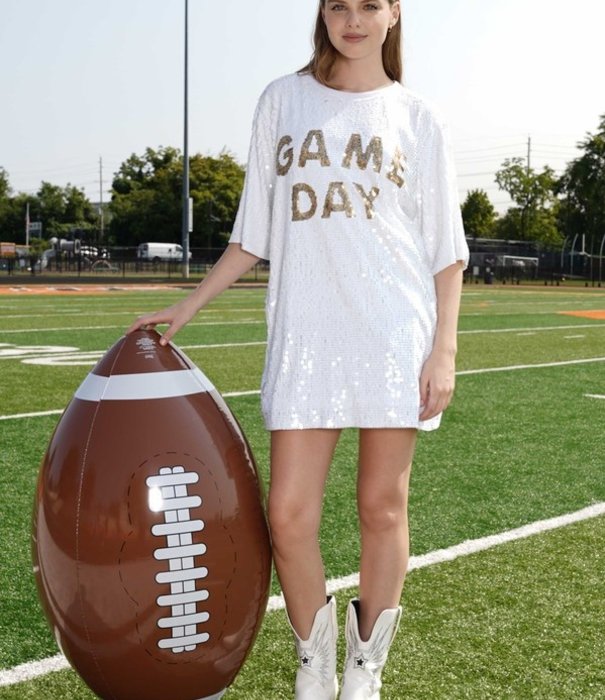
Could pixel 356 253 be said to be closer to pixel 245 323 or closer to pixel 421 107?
pixel 421 107

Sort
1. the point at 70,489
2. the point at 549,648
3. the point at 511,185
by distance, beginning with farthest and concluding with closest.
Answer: the point at 511,185 < the point at 549,648 < the point at 70,489

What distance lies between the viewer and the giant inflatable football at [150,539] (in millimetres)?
2350

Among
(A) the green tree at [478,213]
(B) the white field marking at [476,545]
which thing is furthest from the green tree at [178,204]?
(B) the white field marking at [476,545]

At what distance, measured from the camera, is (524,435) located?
21.4 ft

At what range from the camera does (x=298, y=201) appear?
2.48 m

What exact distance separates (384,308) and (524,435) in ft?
14.0

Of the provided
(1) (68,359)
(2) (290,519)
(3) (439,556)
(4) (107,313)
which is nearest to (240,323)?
(4) (107,313)

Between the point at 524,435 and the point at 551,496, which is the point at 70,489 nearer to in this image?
the point at 551,496

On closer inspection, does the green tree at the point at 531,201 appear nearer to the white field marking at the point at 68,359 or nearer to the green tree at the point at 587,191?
the green tree at the point at 587,191

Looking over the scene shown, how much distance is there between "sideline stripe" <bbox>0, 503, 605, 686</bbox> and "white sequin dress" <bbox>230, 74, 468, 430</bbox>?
1.01m

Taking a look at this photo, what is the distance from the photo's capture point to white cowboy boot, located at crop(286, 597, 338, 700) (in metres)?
2.60

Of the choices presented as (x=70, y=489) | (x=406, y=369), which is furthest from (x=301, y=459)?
(x=70, y=489)

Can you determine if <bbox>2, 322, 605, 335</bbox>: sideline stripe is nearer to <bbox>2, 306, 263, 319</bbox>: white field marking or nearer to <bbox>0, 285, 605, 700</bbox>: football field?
<bbox>2, 306, 263, 319</bbox>: white field marking

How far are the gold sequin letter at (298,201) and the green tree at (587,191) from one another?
2357 inches
